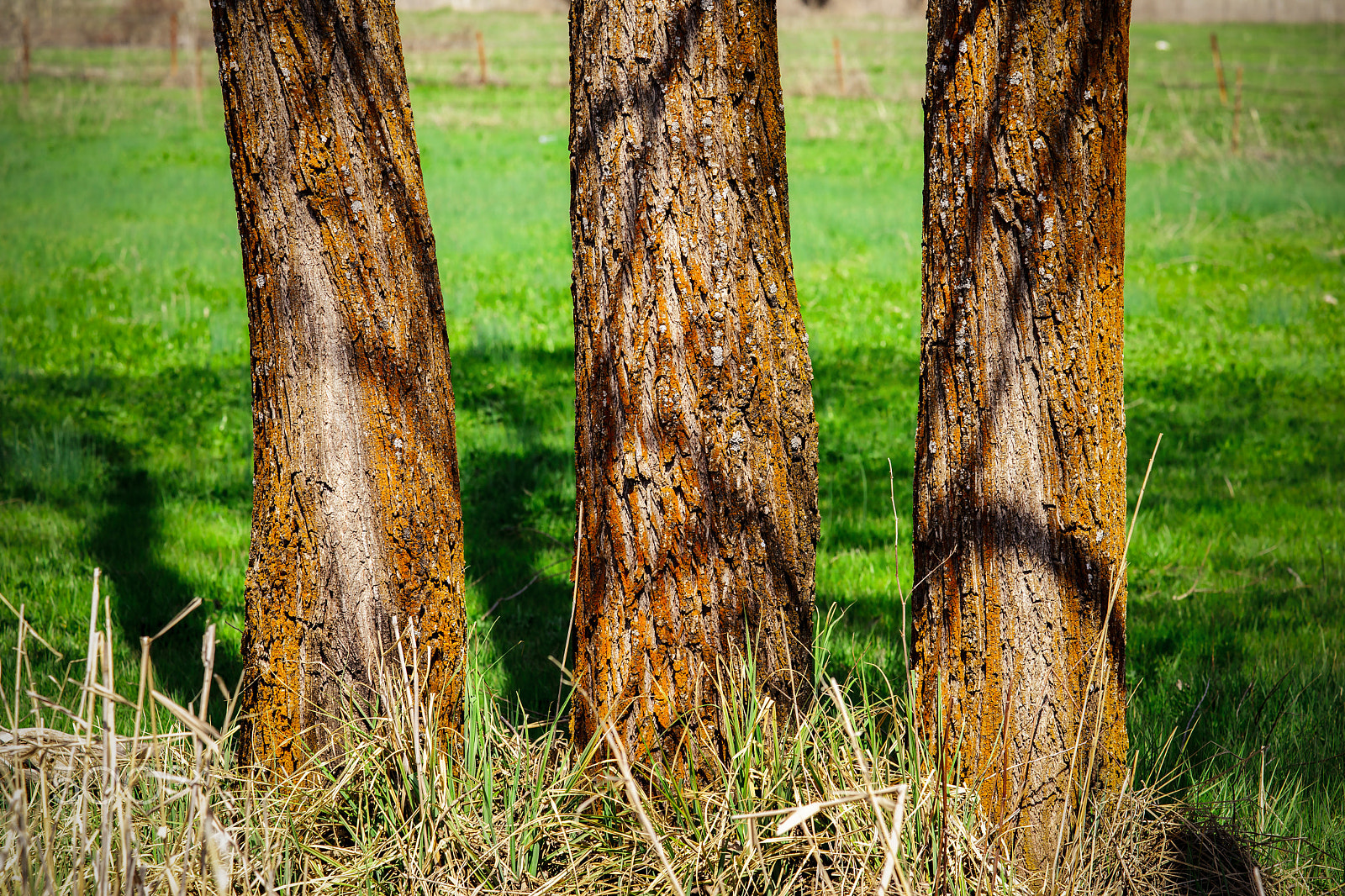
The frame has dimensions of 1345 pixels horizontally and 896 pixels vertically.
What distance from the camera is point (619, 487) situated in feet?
8.45

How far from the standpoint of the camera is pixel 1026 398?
7.57 feet

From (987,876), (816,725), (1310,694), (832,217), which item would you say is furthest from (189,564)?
(832,217)

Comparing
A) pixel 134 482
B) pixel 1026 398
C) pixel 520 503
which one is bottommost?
pixel 520 503

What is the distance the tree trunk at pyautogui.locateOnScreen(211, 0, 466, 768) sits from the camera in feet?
8.44

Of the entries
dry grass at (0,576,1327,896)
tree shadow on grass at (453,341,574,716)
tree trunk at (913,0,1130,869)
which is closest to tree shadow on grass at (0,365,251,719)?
dry grass at (0,576,1327,896)

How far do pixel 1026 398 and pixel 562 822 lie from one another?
152 cm

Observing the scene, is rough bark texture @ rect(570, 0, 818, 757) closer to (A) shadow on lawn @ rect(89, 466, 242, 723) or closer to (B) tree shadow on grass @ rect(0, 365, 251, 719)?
(B) tree shadow on grass @ rect(0, 365, 251, 719)

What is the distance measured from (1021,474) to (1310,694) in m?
1.91

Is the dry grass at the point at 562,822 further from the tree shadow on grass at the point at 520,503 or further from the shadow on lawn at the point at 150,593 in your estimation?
the shadow on lawn at the point at 150,593

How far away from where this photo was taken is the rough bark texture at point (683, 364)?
2.50 m

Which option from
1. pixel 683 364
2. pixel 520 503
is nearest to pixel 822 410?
pixel 520 503

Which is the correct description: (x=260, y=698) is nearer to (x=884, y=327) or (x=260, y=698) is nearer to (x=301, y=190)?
(x=301, y=190)

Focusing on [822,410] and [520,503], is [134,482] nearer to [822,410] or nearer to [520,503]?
[520,503]

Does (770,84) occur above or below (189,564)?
above
